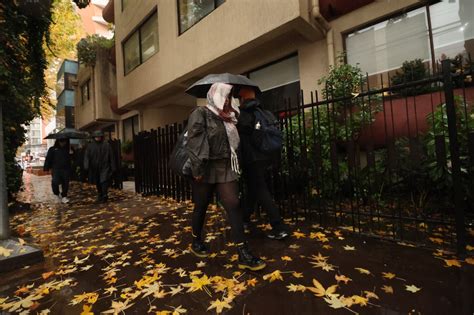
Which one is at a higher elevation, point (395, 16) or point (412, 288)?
point (395, 16)

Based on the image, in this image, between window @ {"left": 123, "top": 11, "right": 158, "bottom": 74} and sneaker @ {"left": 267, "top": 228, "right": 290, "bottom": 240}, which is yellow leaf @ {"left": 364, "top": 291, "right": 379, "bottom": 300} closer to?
sneaker @ {"left": 267, "top": 228, "right": 290, "bottom": 240}

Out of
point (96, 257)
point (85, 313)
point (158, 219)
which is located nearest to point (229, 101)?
point (85, 313)

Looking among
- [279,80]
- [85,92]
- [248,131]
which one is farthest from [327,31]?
[85,92]

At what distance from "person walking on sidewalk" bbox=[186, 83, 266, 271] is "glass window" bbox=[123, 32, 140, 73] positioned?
424 inches

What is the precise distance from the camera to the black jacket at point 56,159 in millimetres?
7410

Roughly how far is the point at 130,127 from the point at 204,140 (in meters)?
14.4

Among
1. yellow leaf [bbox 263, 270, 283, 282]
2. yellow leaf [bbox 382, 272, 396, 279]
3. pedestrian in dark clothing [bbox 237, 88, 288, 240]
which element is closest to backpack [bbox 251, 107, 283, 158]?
pedestrian in dark clothing [bbox 237, 88, 288, 240]

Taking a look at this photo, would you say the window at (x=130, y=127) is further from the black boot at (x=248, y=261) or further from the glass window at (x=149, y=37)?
the black boot at (x=248, y=261)

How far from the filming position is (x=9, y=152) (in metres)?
6.30

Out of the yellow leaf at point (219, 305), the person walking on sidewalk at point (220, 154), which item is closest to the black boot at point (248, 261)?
the person walking on sidewalk at point (220, 154)

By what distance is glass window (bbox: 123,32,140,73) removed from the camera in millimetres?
12000

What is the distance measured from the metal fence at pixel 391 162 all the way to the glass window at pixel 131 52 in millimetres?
7578

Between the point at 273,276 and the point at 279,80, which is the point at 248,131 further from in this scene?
the point at 279,80

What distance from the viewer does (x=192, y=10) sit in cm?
874
